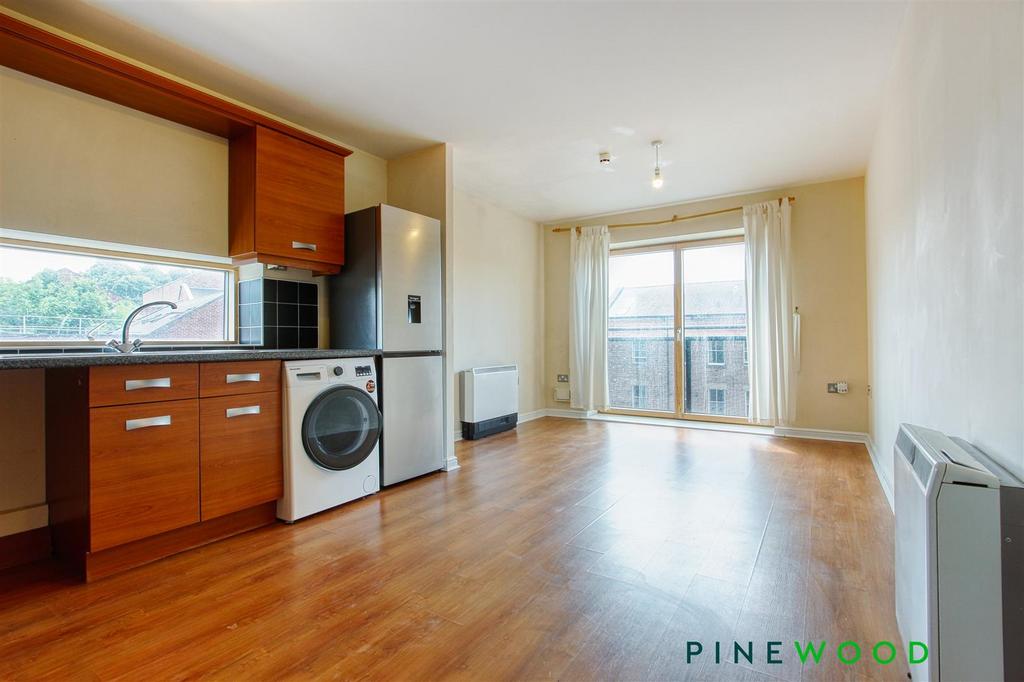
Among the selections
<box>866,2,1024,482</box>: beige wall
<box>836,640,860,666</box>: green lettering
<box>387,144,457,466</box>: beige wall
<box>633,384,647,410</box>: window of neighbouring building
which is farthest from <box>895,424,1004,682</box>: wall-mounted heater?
<box>633,384,647,410</box>: window of neighbouring building

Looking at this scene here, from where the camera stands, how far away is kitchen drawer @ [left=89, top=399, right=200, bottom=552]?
73.2 inches

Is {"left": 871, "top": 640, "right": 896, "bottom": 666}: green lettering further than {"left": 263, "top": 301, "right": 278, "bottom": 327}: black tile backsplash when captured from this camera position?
No

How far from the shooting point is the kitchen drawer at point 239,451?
2191mm

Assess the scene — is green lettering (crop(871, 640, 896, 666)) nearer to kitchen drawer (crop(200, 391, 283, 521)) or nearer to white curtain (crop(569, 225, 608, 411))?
kitchen drawer (crop(200, 391, 283, 521))

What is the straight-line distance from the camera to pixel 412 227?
3.30m

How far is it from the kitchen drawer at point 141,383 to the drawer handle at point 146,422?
0.26ft

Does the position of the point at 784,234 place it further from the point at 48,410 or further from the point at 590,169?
the point at 48,410

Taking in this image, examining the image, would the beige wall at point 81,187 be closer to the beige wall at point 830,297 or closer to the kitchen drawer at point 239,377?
the kitchen drawer at point 239,377

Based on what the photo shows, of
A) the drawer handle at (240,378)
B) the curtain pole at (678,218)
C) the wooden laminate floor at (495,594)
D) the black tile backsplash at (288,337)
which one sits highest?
the curtain pole at (678,218)

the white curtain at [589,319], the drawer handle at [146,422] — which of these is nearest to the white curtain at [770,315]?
the white curtain at [589,319]

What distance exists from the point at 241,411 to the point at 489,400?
9.11 feet

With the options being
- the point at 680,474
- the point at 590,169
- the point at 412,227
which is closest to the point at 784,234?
the point at 590,169

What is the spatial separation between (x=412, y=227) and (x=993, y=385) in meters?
3.01

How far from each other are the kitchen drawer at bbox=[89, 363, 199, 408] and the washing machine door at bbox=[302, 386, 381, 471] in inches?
23.4
